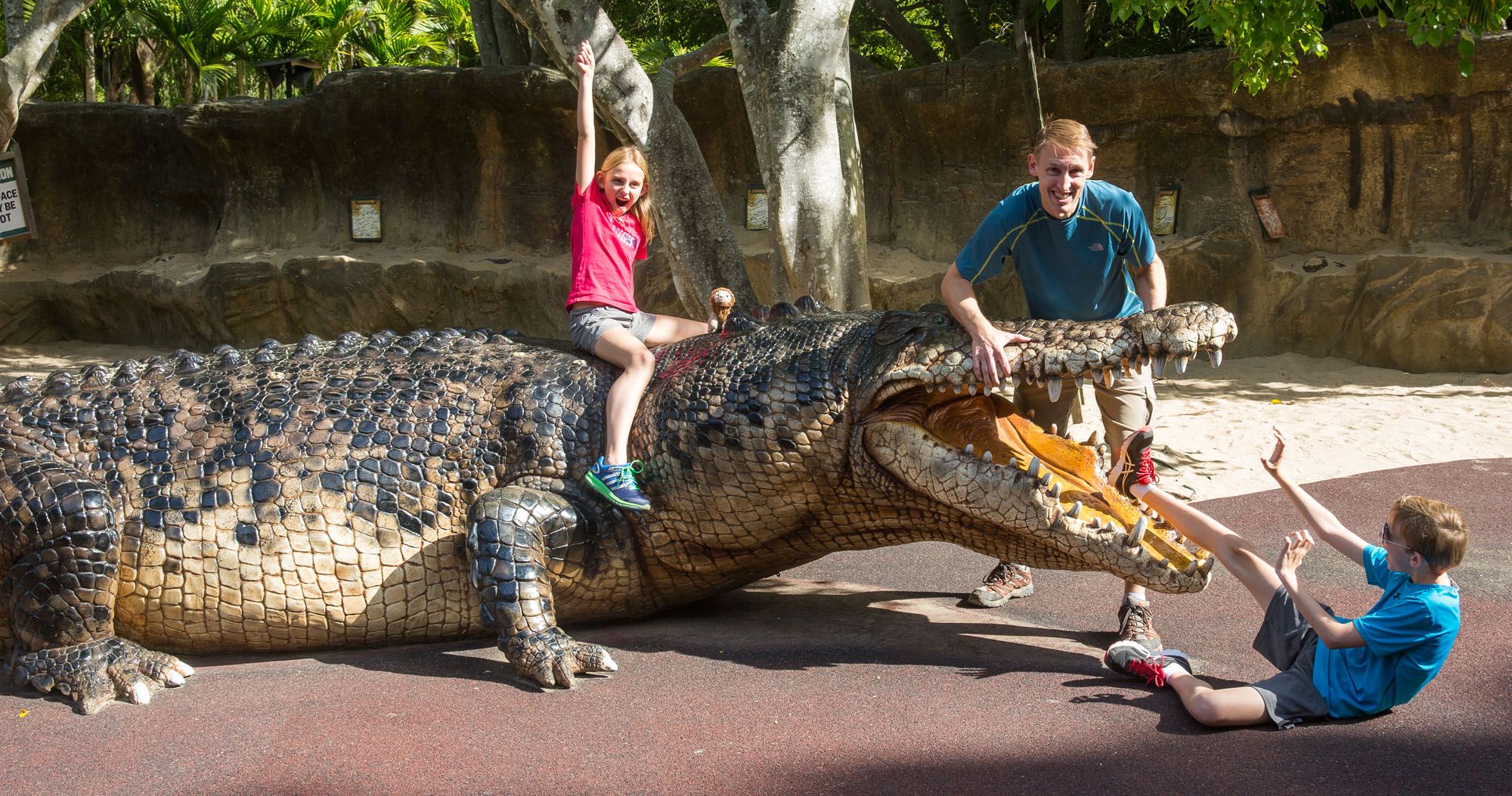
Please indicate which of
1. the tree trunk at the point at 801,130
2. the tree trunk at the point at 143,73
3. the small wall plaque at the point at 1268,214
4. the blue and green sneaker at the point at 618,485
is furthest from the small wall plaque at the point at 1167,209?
the tree trunk at the point at 143,73

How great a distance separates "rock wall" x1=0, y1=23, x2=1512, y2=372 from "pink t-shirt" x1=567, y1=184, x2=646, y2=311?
20.6 ft

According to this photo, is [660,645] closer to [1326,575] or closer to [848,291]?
[1326,575]

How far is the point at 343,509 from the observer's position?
3.83 meters

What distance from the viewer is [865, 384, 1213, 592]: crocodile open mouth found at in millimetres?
3334

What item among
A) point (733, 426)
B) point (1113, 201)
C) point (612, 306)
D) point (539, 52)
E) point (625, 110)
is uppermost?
point (539, 52)

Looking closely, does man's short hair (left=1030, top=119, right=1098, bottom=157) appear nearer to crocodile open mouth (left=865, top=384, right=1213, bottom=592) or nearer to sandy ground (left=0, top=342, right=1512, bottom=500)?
crocodile open mouth (left=865, top=384, right=1213, bottom=592)

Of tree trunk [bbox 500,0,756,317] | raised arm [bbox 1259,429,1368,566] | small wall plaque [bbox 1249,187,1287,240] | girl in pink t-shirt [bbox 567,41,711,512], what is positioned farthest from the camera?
small wall plaque [bbox 1249,187,1287,240]

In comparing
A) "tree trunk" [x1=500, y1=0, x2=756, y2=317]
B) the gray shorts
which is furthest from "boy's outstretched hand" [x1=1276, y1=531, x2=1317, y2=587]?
"tree trunk" [x1=500, y1=0, x2=756, y2=317]

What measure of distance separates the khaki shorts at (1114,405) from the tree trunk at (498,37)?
997 centimetres

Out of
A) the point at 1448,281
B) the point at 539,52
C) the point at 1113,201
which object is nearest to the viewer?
the point at 1113,201

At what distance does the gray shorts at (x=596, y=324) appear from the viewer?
4268 millimetres

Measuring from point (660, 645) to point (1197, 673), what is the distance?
5.33 ft

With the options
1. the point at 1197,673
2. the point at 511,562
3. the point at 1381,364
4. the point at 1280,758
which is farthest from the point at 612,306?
the point at 1381,364

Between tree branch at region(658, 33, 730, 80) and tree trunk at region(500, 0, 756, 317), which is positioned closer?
tree trunk at region(500, 0, 756, 317)
